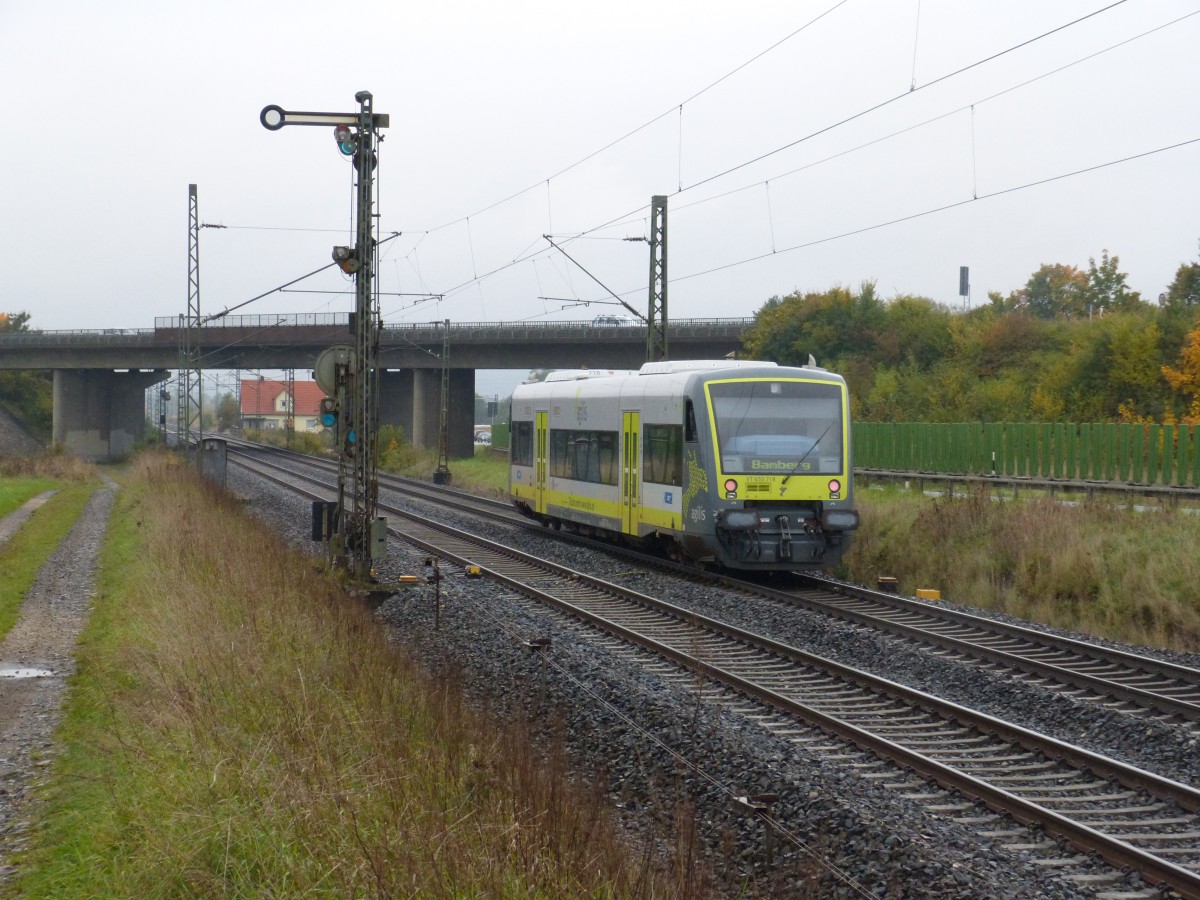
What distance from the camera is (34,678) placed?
11.6 meters

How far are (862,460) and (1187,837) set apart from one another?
31.4 meters

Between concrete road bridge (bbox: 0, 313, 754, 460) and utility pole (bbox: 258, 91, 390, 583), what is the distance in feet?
135

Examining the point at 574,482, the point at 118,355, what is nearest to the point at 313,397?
the point at 118,355

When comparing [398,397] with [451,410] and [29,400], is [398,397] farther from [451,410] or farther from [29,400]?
[29,400]

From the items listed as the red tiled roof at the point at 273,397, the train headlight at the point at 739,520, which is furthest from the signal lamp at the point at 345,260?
the red tiled roof at the point at 273,397

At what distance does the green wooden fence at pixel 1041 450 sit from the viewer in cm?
2447

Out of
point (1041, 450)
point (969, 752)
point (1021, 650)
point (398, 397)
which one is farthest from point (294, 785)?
point (398, 397)

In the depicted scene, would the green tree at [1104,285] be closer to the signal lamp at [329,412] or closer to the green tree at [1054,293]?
the green tree at [1054,293]

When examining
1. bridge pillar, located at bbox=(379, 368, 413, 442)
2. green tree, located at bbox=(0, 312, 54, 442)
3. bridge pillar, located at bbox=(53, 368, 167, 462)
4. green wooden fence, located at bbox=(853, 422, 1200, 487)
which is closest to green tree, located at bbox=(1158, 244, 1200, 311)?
green wooden fence, located at bbox=(853, 422, 1200, 487)

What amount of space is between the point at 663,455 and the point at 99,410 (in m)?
68.2

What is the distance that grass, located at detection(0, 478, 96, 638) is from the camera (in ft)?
55.5

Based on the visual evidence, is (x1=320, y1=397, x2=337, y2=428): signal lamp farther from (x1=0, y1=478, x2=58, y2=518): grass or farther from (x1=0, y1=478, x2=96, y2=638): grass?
(x1=0, y1=478, x2=58, y2=518): grass

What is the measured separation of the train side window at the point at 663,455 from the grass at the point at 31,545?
29.0ft

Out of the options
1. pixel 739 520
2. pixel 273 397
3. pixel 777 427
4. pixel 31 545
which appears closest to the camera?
pixel 739 520
